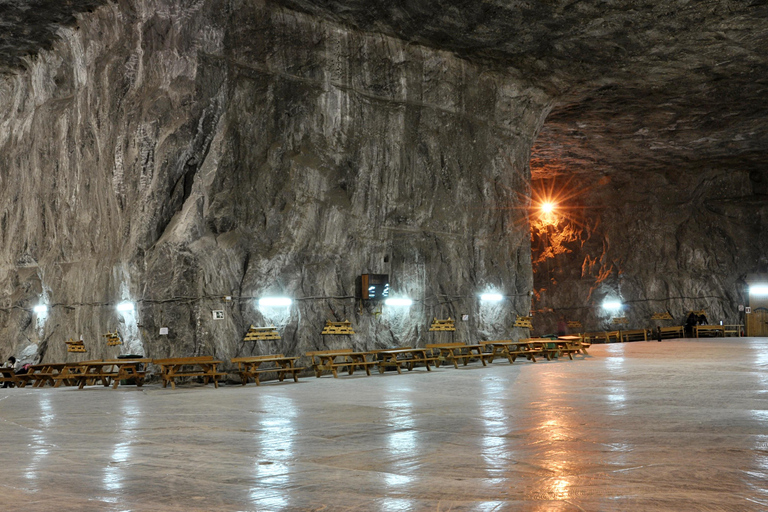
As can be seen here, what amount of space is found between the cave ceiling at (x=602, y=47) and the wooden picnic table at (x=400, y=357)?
8.74 meters

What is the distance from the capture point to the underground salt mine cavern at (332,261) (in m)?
6.15

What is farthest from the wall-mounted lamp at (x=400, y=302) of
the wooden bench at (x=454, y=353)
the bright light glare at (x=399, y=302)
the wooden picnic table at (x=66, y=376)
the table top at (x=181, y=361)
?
the wooden picnic table at (x=66, y=376)

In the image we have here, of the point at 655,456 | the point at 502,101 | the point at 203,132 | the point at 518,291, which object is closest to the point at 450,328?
the point at 518,291

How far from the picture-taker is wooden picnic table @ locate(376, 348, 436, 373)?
17.5 meters

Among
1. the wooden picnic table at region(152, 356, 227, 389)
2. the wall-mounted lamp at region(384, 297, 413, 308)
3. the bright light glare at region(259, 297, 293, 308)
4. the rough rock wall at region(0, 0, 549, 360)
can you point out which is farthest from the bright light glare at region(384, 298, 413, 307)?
the wooden picnic table at region(152, 356, 227, 389)

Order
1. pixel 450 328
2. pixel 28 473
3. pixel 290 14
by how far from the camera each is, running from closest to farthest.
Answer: pixel 28 473
pixel 290 14
pixel 450 328

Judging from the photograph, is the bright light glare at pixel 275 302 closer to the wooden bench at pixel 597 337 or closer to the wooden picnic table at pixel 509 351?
the wooden picnic table at pixel 509 351

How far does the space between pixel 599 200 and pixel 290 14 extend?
24.5m

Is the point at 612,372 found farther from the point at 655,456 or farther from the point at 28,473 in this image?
the point at 28,473

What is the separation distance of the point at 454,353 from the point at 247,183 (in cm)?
787

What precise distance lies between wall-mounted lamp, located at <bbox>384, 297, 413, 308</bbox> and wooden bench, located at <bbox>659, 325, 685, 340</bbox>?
1746 cm

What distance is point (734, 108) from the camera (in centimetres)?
2605

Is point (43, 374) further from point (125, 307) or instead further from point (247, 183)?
point (247, 183)

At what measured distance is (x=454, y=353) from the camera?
20422 millimetres
